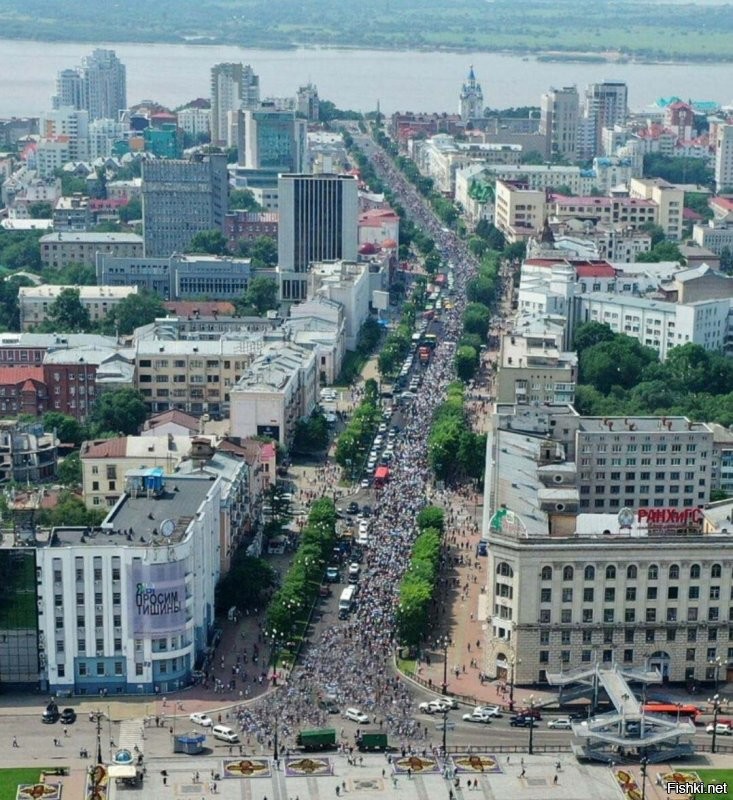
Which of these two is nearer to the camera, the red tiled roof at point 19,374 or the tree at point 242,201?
the red tiled roof at point 19,374

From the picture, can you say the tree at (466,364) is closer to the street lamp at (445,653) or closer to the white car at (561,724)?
the street lamp at (445,653)

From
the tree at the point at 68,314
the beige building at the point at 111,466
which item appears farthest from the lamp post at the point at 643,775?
the tree at the point at 68,314

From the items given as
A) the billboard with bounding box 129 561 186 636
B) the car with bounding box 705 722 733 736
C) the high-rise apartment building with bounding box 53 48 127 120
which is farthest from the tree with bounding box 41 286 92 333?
the high-rise apartment building with bounding box 53 48 127 120

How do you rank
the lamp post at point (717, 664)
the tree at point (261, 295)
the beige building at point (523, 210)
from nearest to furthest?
the lamp post at point (717, 664), the tree at point (261, 295), the beige building at point (523, 210)

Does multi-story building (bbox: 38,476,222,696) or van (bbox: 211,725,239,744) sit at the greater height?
multi-story building (bbox: 38,476,222,696)

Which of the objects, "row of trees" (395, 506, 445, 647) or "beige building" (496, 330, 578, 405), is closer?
"row of trees" (395, 506, 445, 647)

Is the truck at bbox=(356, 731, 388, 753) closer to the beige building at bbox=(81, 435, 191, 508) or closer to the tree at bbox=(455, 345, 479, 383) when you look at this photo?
the beige building at bbox=(81, 435, 191, 508)

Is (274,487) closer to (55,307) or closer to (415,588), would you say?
(415,588)
